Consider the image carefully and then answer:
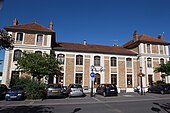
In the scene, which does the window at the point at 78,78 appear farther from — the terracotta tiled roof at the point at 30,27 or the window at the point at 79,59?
the terracotta tiled roof at the point at 30,27

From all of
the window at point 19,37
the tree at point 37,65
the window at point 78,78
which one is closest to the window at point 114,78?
the window at point 78,78

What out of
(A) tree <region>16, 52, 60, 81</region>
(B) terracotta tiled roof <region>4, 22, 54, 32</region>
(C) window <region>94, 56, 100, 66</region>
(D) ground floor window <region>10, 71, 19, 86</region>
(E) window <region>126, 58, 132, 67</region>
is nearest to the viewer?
(A) tree <region>16, 52, 60, 81</region>

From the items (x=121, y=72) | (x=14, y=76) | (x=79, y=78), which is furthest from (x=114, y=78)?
(x=14, y=76)

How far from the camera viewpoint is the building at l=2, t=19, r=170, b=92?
77.5ft

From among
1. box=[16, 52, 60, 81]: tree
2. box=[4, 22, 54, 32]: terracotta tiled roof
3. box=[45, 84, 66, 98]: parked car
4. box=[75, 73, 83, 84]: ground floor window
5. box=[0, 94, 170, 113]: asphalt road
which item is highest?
box=[4, 22, 54, 32]: terracotta tiled roof

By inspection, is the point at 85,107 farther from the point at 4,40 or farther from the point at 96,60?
the point at 96,60

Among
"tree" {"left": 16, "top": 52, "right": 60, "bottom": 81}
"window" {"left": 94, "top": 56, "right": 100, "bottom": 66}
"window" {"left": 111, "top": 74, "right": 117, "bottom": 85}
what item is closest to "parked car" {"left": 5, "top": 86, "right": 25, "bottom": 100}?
"tree" {"left": 16, "top": 52, "right": 60, "bottom": 81}

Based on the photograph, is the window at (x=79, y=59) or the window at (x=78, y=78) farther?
the window at (x=79, y=59)

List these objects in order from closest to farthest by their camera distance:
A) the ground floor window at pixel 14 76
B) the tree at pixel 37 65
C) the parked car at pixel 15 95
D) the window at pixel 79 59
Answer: the parked car at pixel 15 95 → the tree at pixel 37 65 → the ground floor window at pixel 14 76 → the window at pixel 79 59

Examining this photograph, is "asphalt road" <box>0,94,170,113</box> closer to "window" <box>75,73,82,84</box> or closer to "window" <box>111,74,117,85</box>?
"window" <box>75,73,82,84</box>

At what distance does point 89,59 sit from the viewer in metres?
26.6

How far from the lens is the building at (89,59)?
2362cm

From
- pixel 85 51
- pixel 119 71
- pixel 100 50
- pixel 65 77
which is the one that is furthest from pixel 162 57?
pixel 65 77

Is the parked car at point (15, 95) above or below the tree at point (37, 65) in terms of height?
below
